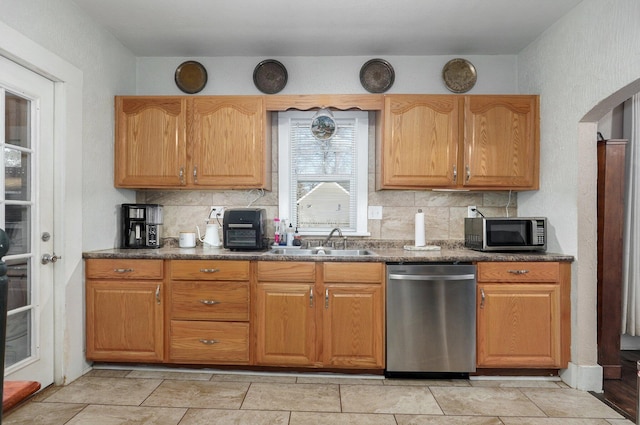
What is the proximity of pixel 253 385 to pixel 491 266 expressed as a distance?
1.87m

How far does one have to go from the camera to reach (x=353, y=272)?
9.32 ft

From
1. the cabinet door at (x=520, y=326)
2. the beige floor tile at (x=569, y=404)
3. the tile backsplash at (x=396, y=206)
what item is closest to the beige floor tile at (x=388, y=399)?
the cabinet door at (x=520, y=326)

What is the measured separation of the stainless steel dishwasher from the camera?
2797 millimetres

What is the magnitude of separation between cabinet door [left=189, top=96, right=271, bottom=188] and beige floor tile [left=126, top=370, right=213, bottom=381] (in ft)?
4.76

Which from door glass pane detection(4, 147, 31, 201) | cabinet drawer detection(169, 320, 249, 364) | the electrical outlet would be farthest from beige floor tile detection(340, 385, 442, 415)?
door glass pane detection(4, 147, 31, 201)

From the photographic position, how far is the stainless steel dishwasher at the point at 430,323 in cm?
280

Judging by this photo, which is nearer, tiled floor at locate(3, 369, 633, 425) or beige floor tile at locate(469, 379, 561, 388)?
tiled floor at locate(3, 369, 633, 425)

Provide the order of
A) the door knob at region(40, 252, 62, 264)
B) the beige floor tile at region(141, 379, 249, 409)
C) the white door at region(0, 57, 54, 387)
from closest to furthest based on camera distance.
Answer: the white door at region(0, 57, 54, 387)
the beige floor tile at region(141, 379, 249, 409)
the door knob at region(40, 252, 62, 264)

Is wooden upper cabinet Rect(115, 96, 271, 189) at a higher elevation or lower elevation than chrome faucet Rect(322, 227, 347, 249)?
higher

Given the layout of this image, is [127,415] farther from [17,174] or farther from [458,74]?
[458,74]

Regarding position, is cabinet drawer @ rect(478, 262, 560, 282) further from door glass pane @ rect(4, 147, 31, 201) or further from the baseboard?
door glass pane @ rect(4, 147, 31, 201)

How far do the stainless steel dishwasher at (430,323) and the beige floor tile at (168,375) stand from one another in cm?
135

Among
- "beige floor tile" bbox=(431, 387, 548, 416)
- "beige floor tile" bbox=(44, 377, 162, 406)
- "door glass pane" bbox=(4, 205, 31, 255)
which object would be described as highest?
"door glass pane" bbox=(4, 205, 31, 255)

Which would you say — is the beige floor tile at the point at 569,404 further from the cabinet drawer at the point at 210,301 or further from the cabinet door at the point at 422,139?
the cabinet drawer at the point at 210,301
